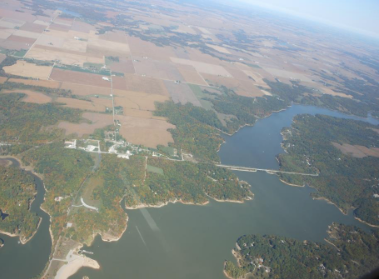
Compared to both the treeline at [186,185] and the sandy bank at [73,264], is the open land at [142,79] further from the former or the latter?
the treeline at [186,185]

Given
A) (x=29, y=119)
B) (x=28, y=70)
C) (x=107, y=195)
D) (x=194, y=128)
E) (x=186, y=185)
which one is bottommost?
(x=107, y=195)

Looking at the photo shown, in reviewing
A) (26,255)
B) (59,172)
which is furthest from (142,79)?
(26,255)

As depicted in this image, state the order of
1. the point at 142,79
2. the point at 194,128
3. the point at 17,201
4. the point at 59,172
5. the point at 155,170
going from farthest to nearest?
the point at 142,79, the point at 194,128, the point at 155,170, the point at 59,172, the point at 17,201

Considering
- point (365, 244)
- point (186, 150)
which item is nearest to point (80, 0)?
point (186, 150)

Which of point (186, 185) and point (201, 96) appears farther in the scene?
point (201, 96)

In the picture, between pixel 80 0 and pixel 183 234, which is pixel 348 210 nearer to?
pixel 183 234

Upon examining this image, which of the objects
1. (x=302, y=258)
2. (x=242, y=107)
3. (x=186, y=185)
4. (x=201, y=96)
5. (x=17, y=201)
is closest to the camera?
(x=17, y=201)

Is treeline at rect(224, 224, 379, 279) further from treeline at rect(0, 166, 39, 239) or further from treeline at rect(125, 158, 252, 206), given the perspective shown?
treeline at rect(0, 166, 39, 239)

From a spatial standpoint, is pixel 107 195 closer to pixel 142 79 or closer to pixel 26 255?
pixel 26 255
